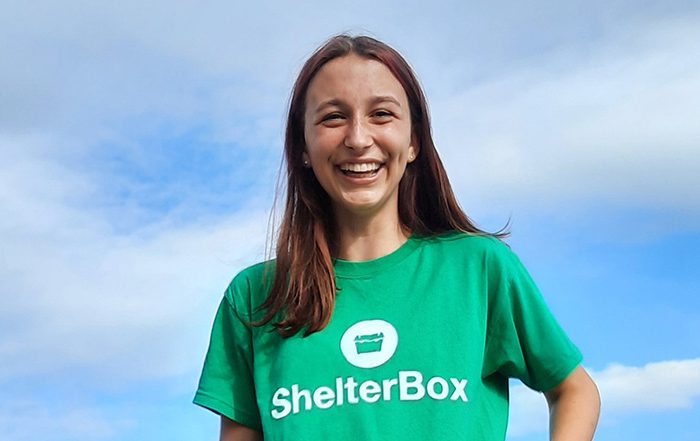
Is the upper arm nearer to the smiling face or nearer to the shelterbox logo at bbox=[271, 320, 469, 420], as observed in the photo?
the shelterbox logo at bbox=[271, 320, 469, 420]

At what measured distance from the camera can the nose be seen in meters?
3.70

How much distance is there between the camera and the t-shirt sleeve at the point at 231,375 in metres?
3.98

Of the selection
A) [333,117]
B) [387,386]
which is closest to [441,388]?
[387,386]

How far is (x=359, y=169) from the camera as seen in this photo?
12.3 feet

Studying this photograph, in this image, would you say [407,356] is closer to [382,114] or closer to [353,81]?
[382,114]

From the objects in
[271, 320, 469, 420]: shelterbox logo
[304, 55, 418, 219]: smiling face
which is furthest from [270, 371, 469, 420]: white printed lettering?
[304, 55, 418, 219]: smiling face

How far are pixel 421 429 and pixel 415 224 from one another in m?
0.81

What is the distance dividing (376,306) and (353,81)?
2.60 ft

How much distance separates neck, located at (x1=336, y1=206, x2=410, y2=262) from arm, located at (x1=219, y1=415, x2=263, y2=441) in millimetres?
723

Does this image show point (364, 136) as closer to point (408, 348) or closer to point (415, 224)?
point (415, 224)

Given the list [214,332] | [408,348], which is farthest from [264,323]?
[408,348]

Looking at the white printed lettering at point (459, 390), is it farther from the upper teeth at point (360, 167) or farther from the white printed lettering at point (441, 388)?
the upper teeth at point (360, 167)

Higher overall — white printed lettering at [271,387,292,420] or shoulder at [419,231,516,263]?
shoulder at [419,231,516,263]

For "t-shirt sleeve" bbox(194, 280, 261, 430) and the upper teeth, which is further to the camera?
"t-shirt sleeve" bbox(194, 280, 261, 430)
